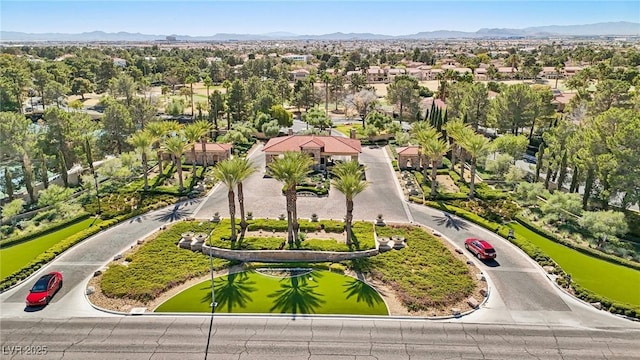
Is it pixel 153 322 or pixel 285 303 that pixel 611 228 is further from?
pixel 153 322

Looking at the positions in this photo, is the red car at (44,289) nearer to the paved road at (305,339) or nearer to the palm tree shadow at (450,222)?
the paved road at (305,339)

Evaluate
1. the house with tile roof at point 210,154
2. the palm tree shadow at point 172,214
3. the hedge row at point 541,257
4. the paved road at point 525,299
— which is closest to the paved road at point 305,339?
the paved road at point 525,299

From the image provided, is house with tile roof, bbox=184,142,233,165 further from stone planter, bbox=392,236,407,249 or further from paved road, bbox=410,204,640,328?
paved road, bbox=410,204,640,328

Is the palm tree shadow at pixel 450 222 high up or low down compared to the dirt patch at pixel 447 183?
down

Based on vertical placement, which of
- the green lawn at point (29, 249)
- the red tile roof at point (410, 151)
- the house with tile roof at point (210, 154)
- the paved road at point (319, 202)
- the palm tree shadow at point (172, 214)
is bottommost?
the green lawn at point (29, 249)

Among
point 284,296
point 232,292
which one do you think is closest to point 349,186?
point 284,296

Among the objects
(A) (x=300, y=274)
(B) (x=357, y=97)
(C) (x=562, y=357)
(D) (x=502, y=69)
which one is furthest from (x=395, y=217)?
(D) (x=502, y=69)

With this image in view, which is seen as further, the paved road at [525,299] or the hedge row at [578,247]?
the hedge row at [578,247]

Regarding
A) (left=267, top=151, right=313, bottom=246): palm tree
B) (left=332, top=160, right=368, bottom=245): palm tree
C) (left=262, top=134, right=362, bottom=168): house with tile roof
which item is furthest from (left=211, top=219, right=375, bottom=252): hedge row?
(left=262, top=134, right=362, bottom=168): house with tile roof

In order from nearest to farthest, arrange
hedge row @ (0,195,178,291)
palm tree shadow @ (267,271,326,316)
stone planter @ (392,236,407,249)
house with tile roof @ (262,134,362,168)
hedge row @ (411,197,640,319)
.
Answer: hedge row @ (411,197,640,319)
palm tree shadow @ (267,271,326,316)
hedge row @ (0,195,178,291)
stone planter @ (392,236,407,249)
house with tile roof @ (262,134,362,168)
